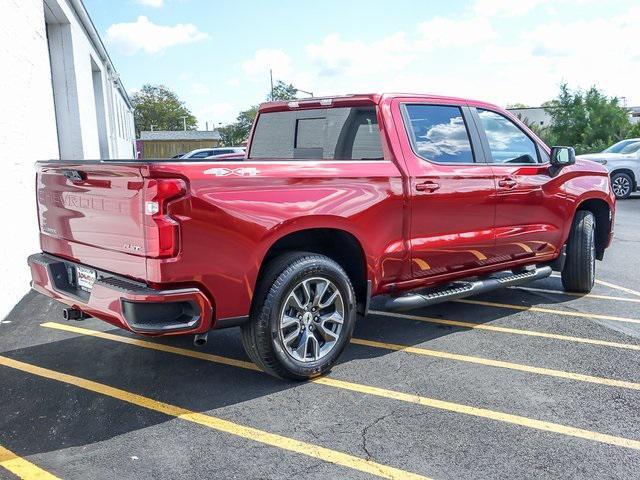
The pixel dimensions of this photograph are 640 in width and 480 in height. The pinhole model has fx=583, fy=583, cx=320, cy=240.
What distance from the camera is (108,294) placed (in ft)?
11.3

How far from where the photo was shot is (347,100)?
4.68m

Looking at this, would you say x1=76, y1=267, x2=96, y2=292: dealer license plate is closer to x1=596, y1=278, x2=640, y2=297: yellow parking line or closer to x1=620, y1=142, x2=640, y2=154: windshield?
x1=596, y1=278, x2=640, y2=297: yellow parking line

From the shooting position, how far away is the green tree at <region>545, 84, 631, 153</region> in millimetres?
34125

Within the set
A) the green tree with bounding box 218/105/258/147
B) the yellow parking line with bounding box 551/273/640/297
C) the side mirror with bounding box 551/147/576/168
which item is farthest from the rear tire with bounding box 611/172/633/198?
the green tree with bounding box 218/105/258/147

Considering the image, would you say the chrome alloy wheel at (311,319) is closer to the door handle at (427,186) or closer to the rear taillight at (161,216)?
the rear taillight at (161,216)

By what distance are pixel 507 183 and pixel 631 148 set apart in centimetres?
1353

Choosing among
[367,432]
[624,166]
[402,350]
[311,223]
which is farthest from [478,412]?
[624,166]

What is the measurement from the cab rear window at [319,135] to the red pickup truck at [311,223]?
0.5 inches

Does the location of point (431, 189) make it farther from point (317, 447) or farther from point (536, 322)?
point (317, 447)

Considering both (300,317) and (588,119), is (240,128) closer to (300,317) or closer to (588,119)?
(588,119)

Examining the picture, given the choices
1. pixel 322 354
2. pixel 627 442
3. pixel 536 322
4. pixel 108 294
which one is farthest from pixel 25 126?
pixel 627 442

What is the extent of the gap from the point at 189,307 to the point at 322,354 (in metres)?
1.10

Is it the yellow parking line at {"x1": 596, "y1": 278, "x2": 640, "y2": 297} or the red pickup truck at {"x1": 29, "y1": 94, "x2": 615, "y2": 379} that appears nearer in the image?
the red pickup truck at {"x1": 29, "y1": 94, "x2": 615, "y2": 379}

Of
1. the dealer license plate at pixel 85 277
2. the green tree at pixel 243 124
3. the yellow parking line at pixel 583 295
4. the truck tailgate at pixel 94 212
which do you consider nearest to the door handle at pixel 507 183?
the yellow parking line at pixel 583 295
